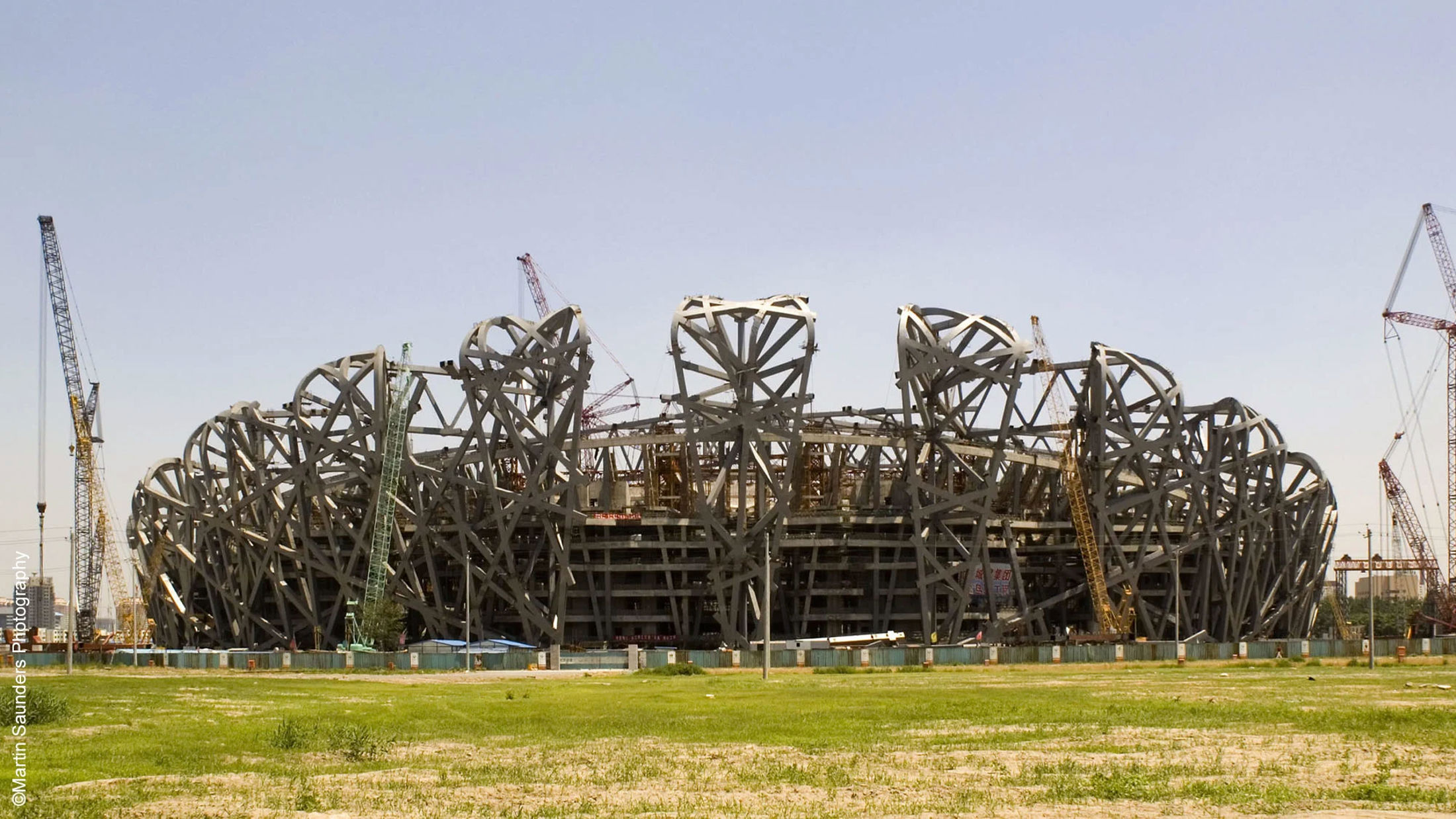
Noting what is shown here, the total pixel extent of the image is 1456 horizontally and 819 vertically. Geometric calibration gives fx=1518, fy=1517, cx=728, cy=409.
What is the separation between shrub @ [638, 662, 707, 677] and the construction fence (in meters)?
4.22

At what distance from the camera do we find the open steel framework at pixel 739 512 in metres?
106

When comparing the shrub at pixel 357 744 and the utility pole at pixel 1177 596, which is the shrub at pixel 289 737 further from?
the utility pole at pixel 1177 596

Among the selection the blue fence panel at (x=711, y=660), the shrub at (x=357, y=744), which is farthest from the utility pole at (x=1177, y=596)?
the shrub at (x=357, y=744)

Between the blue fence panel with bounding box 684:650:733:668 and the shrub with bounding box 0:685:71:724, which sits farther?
the blue fence panel with bounding box 684:650:733:668

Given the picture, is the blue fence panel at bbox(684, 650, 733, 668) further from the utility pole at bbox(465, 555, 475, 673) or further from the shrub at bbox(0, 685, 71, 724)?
the shrub at bbox(0, 685, 71, 724)

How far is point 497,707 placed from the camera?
4116 centimetres

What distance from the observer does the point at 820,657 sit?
76000mm

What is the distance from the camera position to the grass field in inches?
816

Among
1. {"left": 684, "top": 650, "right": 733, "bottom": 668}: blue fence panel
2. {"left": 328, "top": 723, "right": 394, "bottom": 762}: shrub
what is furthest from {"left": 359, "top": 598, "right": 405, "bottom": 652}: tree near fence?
{"left": 328, "top": 723, "right": 394, "bottom": 762}: shrub

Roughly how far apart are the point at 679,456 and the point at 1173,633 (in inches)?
1660

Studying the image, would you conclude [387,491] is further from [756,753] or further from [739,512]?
[756,753]

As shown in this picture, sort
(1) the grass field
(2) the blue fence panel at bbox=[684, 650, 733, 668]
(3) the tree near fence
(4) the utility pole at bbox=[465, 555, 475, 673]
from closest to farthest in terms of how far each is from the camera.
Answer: (1) the grass field
(2) the blue fence panel at bbox=[684, 650, 733, 668]
(4) the utility pole at bbox=[465, 555, 475, 673]
(3) the tree near fence

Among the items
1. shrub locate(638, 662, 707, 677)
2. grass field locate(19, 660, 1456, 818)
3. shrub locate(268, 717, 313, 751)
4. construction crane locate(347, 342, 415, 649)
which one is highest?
construction crane locate(347, 342, 415, 649)

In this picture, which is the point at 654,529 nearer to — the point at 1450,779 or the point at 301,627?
the point at 301,627
